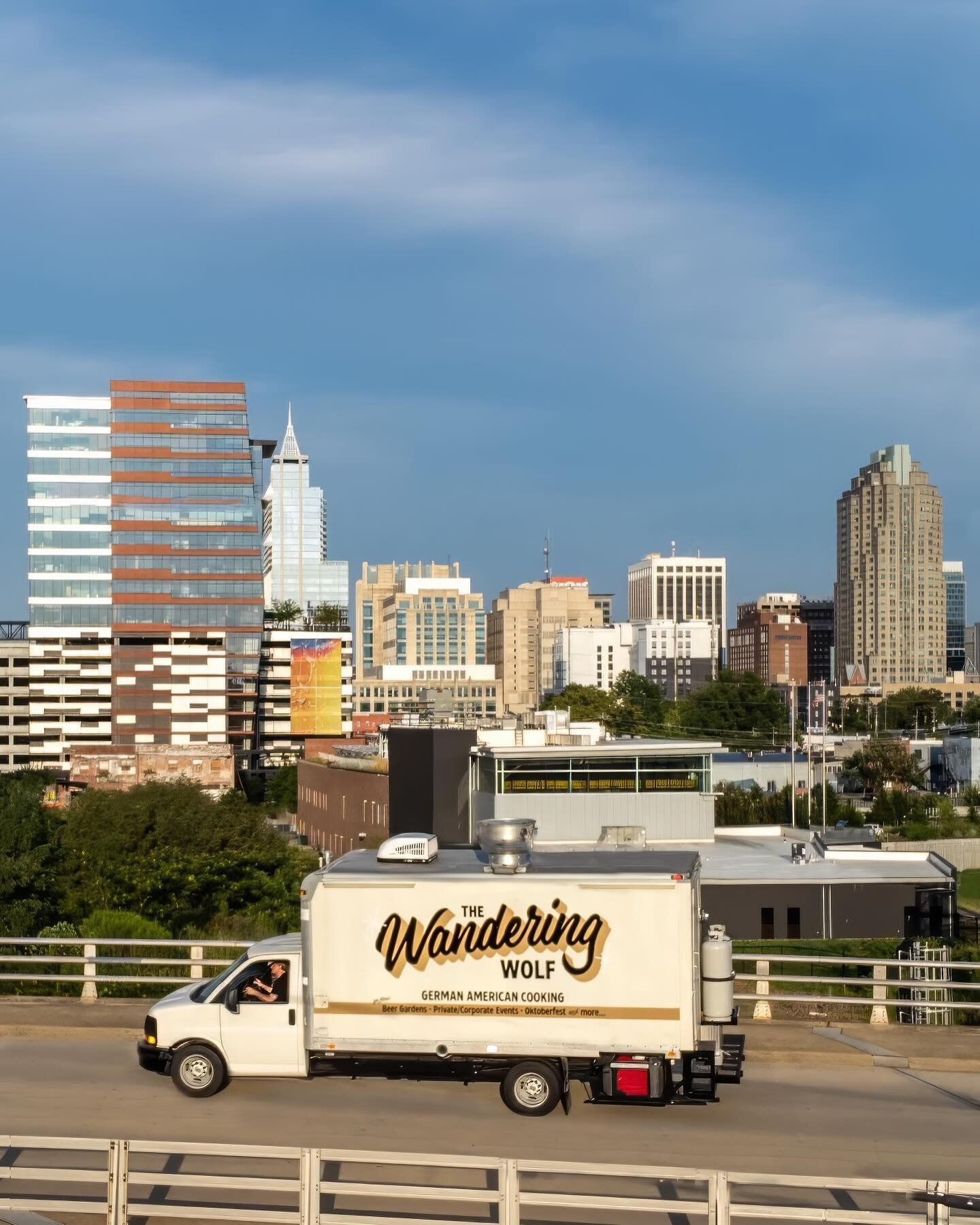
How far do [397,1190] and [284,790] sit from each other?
142 m

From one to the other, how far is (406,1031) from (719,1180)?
16.8 feet

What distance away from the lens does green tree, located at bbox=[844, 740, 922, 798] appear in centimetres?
12619

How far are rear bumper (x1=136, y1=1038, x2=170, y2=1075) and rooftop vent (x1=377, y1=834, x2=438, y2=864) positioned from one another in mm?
3017

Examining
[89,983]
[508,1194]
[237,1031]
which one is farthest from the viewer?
[89,983]

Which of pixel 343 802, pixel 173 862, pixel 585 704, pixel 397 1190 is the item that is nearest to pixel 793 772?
pixel 343 802

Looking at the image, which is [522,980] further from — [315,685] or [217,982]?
[315,685]

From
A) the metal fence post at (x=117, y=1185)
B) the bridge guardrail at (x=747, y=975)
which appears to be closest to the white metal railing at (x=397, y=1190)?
the metal fence post at (x=117, y=1185)

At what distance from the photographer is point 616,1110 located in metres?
14.3

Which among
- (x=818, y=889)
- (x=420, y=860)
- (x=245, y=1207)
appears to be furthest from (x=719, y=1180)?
(x=818, y=889)

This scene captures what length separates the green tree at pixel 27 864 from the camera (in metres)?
36.1

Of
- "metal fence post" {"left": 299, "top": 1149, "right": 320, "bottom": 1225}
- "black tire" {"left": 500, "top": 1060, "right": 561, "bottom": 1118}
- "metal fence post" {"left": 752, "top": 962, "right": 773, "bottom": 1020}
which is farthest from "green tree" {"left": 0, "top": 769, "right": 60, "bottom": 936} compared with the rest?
"metal fence post" {"left": 299, "top": 1149, "right": 320, "bottom": 1225}

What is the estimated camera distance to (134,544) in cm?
16500

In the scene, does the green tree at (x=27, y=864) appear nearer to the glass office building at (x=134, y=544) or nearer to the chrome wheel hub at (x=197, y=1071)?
the chrome wheel hub at (x=197, y=1071)

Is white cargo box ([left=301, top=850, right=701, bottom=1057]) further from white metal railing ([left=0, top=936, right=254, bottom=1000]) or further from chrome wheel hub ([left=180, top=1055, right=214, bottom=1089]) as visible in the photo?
white metal railing ([left=0, top=936, right=254, bottom=1000])
